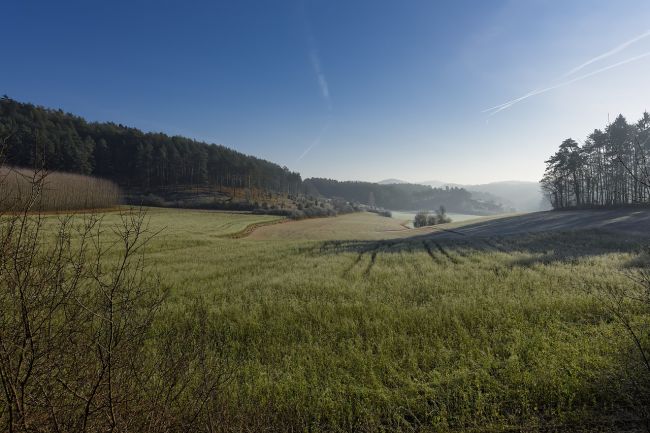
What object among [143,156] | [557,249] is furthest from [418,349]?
[143,156]

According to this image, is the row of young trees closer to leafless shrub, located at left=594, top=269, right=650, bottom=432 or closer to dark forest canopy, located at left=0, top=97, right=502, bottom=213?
leafless shrub, located at left=594, top=269, right=650, bottom=432

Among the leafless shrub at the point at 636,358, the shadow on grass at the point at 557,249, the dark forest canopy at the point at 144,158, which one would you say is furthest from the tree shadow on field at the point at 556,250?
the dark forest canopy at the point at 144,158

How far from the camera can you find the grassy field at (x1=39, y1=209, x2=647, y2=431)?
5043 mm

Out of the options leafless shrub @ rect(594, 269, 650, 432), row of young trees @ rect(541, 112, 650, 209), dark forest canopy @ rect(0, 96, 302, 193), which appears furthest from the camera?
dark forest canopy @ rect(0, 96, 302, 193)

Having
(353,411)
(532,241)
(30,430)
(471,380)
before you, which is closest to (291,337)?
(353,411)

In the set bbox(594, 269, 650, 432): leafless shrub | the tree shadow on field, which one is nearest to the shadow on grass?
the tree shadow on field

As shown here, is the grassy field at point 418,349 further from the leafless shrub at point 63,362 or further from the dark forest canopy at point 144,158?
the dark forest canopy at point 144,158

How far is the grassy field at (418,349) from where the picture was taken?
5043 mm

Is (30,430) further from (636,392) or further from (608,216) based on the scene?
(608,216)

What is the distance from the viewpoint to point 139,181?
321 feet

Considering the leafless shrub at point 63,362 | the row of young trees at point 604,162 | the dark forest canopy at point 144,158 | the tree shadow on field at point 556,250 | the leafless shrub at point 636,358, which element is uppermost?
the dark forest canopy at point 144,158

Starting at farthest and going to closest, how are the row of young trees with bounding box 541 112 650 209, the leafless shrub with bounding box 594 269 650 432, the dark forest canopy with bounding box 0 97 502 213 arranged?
the dark forest canopy with bounding box 0 97 502 213 < the row of young trees with bounding box 541 112 650 209 < the leafless shrub with bounding box 594 269 650 432

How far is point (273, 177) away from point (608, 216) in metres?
118

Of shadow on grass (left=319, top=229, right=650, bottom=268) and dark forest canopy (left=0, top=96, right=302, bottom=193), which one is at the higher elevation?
dark forest canopy (left=0, top=96, right=302, bottom=193)
